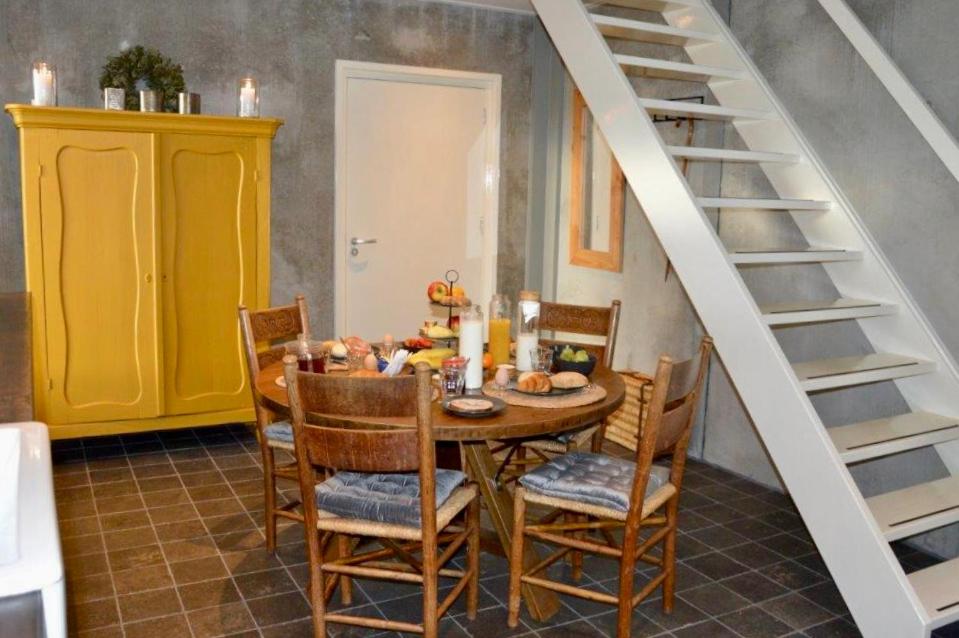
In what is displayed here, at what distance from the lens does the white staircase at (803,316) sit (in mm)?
2674

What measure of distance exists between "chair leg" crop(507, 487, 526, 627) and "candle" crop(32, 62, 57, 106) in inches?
122

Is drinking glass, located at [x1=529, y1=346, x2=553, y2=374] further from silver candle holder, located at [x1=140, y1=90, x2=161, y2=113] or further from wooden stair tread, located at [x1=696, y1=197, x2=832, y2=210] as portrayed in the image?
silver candle holder, located at [x1=140, y1=90, x2=161, y2=113]

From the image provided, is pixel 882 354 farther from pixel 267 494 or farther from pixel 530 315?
pixel 267 494

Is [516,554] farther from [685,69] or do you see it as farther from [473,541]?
[685,69]

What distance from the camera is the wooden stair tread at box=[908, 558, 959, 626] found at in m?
2.54

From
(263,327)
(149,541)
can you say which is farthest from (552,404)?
(149,541)

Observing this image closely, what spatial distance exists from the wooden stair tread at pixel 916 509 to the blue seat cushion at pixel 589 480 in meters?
0.70

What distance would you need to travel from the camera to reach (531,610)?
9.53 ft

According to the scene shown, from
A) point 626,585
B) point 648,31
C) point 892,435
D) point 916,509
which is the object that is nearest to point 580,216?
point 648,31

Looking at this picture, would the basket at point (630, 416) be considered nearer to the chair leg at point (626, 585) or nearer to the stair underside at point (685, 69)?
the stair underside at point (685, 69)

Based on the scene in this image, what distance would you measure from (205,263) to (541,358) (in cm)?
227

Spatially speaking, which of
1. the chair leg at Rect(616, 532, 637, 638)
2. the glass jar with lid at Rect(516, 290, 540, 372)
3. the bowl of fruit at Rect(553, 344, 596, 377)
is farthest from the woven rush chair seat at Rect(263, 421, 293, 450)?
the chair leg at Rect(616, 532, 637, 638)

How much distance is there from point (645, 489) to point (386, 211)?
3.22 m

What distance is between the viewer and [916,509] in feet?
9.62
